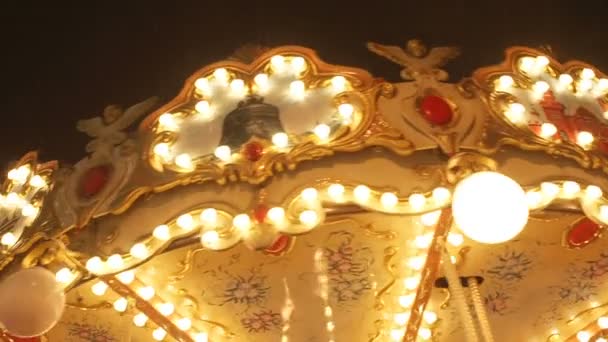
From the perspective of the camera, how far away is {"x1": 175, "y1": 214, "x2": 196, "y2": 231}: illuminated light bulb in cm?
282

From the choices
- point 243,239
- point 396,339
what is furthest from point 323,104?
point 396,339

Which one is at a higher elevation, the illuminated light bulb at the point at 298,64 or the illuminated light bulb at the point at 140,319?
the illuminated light bulb at the point at 298,64

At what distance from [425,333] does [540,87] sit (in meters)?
1.54

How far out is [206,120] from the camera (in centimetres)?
297

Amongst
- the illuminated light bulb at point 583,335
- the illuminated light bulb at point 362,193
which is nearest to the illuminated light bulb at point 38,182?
the illuminated light bulb at point 362,193

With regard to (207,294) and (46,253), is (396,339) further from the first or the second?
(46,253)

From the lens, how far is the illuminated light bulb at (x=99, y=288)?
3.48 metres

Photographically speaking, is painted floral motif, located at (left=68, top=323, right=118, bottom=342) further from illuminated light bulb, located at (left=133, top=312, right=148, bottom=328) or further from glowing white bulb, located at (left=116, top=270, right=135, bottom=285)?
glowing white bulb, located at (left=116, top=270, right=135, bottom=285)

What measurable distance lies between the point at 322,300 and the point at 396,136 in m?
1.13

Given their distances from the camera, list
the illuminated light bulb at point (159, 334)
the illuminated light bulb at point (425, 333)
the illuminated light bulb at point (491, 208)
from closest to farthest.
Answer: the illuminated light bulb at point (491, 208) < the illuminated light bulb at point (159, 334) < the illuminated light bulb at point (425, 333)

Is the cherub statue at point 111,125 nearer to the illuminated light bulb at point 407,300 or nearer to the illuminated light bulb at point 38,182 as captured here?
the illuminated light bulb at point 38,182

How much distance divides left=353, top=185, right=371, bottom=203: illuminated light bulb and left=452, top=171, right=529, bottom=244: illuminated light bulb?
1.12 ft

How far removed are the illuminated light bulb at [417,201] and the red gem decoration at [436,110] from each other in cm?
28

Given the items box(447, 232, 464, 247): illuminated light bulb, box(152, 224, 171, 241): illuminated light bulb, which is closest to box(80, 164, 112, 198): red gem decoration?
box(152, 224, 171, 241): illuminated light bulb
